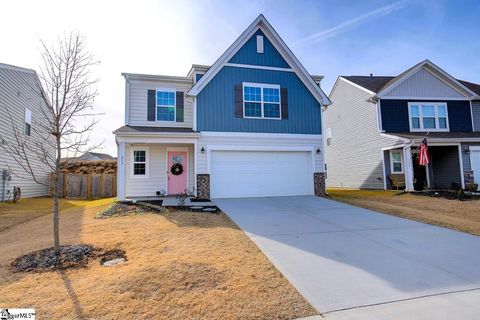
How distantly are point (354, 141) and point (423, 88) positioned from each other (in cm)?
531

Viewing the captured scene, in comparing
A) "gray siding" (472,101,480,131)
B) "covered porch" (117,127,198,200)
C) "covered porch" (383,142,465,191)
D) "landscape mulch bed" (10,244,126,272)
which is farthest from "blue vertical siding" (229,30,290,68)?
"gray siding" (472,101,480,131)

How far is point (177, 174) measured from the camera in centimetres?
1385

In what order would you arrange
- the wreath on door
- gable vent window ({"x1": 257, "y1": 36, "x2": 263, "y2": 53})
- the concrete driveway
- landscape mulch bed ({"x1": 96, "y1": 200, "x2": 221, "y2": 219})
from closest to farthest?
1. the concrete driveway
2. landscape mulch bed ({"x1": 96, "y1": 200, "x2": 221, "y2": 219})
3. the wreath on door
4. gable vent window ({"x1": 257, "y1": 36, "x2": 263, "y2": 53})

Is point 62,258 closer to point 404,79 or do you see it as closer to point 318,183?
point 318,183

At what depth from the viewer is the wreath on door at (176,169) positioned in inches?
543

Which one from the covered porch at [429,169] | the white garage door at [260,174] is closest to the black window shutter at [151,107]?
the white garage door at [260,174]

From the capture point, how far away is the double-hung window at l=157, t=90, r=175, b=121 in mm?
14164

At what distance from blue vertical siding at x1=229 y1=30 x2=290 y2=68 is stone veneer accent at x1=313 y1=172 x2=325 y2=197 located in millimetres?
5760

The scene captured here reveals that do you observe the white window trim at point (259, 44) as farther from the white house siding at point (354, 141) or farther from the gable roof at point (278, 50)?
the white house siding at point (354, 141)

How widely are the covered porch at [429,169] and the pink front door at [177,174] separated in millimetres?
12086

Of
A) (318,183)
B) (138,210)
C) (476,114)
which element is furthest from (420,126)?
(138,210)

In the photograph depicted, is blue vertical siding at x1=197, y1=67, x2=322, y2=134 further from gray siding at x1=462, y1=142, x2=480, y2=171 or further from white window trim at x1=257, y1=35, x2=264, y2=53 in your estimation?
gray siding at x1=462, y1=142, x2=480, y2=171

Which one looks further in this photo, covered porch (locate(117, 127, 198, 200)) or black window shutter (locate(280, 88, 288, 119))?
black window shutter (locate(280, 88, 288, 119))

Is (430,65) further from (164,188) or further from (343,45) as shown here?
(164,188)
